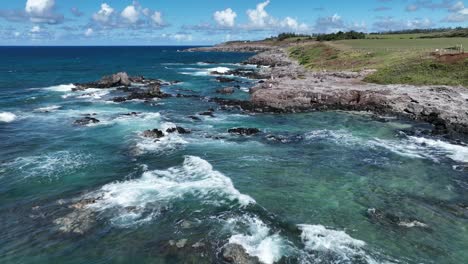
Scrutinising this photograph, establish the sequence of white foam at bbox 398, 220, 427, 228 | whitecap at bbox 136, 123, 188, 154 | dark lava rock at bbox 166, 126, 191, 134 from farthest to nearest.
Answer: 1. dark lava rock at bbox 166, 126, 191, 134
2. whitecap at bbox 136, 123, 188, 154
3. white foam at bbox 398, 220, 427, 228

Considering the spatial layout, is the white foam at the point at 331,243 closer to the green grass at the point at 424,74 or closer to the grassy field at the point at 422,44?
the green grass at the point at 424,74

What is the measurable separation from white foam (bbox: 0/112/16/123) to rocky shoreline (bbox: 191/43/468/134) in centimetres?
2715

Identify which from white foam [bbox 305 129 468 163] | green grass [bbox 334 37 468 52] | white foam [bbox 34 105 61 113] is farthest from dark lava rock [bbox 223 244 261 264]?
green grass [bbox 334 37 468 52]

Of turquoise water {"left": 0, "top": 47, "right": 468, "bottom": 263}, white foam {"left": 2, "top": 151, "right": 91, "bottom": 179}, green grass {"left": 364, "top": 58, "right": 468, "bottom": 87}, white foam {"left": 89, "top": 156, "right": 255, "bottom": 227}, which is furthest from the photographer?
green grass {"left": 364, "top": 58, "right": 468, "bottom": 87}

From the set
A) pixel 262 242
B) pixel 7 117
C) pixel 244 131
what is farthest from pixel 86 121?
pixel 262 242

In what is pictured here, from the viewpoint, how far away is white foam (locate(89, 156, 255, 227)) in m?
23.6

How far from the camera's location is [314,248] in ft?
64.4

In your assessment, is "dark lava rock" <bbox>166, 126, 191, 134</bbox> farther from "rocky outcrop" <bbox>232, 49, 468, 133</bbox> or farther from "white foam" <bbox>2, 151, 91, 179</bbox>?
"rocky outcrop" <bbox>232, 49, 468, 133</bbox>

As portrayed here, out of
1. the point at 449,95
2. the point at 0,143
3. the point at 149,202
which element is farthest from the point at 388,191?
the point at 0,143

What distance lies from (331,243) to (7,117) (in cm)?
4439

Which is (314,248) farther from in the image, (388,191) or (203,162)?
(203,162)

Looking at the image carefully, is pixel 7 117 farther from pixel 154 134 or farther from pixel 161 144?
pixel 161 144

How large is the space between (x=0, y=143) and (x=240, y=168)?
946 inches

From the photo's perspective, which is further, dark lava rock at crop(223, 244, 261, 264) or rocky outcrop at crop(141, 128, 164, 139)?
rocky outcrop at crop(141, 128, 164, 139)
